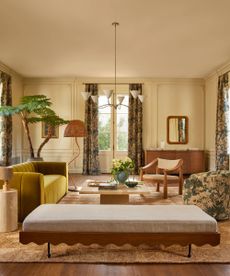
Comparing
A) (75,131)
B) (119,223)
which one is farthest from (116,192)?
(75,131)

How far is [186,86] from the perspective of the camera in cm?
1009

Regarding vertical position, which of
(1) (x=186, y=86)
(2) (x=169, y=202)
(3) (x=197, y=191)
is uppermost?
(1) (x=186, y=86)

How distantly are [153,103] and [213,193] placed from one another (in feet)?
20.1

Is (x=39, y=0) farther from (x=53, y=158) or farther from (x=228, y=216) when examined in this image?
(x=53, y=158)

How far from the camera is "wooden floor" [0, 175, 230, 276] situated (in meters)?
2.59

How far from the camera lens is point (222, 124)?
8.34 meters

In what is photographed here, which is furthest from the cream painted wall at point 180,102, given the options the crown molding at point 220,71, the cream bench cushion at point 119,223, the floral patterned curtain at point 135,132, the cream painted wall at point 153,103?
the cream bench cushion at point 119,223

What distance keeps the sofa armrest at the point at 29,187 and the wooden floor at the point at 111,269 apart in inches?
52.9

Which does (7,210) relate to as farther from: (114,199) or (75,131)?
(75,131)

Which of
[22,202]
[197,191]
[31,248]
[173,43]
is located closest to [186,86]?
[173,43]

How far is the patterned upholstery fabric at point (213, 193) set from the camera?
4250 mm

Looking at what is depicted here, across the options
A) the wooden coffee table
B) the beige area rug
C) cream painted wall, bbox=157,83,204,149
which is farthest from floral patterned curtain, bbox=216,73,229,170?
the beige area rug

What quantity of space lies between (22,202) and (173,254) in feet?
6.86

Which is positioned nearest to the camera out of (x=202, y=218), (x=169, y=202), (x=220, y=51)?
(x=202, y=218)
